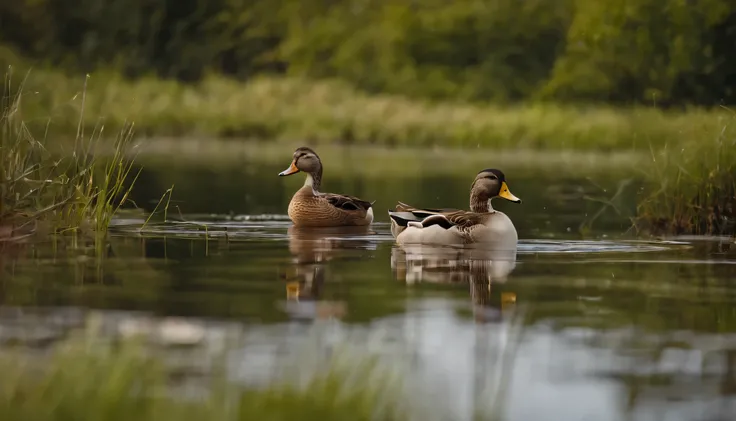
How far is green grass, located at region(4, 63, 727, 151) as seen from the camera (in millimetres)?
48281

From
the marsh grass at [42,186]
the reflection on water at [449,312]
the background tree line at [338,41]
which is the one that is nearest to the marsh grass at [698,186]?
the reflection on water at [449,312]

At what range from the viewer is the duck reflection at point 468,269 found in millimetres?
11409

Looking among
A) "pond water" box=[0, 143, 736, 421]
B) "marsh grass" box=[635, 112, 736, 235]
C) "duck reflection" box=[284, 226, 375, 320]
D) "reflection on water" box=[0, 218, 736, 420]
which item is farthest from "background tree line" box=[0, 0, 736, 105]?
"reflection on water" box=[0, 218, 736, 420]

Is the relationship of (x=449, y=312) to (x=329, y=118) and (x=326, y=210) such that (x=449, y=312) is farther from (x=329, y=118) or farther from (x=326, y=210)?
(x=329, y=118)

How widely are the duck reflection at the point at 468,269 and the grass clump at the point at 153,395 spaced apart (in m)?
3.07

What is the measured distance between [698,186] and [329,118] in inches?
1442

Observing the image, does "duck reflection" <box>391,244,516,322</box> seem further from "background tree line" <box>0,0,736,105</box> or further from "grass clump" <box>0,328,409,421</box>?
"background tree line" <box>0,0,736,105</box>

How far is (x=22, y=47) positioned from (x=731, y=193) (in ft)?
219

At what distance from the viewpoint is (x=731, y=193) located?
1727 cm

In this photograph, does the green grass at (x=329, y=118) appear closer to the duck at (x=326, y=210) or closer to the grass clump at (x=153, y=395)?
the duck at (x=326, y=210)

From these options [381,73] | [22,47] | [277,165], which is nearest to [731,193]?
[277,165]

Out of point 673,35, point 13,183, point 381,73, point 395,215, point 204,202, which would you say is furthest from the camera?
point 381,73

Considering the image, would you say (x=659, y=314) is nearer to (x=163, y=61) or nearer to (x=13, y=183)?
(x=13, y=183)

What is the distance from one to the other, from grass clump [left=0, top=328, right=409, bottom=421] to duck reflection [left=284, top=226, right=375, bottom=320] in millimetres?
2862
